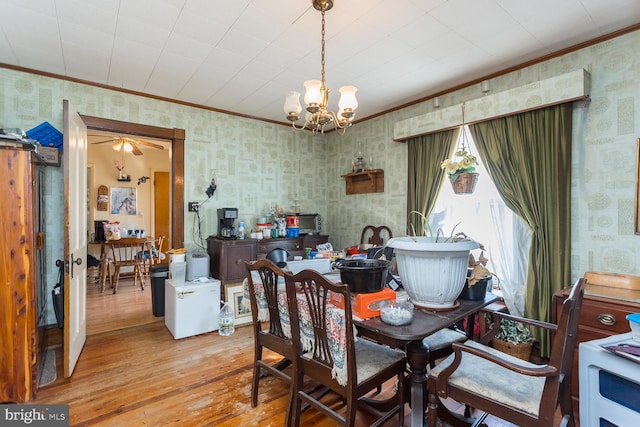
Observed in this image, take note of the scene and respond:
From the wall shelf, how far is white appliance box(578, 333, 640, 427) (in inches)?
119

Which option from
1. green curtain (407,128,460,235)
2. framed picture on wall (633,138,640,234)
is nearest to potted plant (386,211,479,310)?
framed picture on wall (633,138,640,234)

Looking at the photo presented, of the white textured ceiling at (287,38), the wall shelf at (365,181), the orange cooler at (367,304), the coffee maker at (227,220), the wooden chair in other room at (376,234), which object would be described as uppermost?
the white textured ceiling at (287,38)

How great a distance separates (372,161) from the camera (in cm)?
434

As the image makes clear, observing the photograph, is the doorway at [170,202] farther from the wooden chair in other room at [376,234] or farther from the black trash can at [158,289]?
the wooden chair in other room at [376,234]

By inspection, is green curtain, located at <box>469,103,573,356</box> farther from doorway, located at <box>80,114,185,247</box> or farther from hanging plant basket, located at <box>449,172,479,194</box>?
doorway, located at <box>80,114,185,247</box>

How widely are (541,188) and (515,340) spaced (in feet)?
4.37

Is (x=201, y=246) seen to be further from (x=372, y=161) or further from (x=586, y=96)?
(x=586, y=96)

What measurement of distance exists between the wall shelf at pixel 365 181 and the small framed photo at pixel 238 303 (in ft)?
6.98

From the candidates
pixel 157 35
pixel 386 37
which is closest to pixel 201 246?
pixel 157 35

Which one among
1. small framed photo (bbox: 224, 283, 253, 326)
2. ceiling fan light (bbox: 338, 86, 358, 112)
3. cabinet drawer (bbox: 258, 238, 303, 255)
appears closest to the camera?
ceiling fan light (bbox: 338, 86, 358, 112)

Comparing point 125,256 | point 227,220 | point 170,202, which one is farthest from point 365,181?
point 125,256

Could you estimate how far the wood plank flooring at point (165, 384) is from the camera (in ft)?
6.44

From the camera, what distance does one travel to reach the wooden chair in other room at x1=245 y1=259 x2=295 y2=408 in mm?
1845

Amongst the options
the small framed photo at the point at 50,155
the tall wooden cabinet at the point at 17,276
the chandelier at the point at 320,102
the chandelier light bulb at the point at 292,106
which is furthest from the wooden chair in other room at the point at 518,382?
the small framed photo at the point at 50,155
